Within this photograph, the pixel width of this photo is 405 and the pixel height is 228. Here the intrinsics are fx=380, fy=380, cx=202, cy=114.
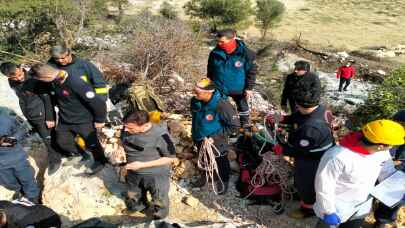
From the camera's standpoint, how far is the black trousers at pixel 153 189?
348 cm

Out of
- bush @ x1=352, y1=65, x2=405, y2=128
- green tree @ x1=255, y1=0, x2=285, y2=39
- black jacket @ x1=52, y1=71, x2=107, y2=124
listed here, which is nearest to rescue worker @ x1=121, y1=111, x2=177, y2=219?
black jacket @ x1=52, y1=71, x2=107, y2=124

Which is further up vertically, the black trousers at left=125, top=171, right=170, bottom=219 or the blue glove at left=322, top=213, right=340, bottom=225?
the blue glove at left=322, top=213, right=340, bottom=225

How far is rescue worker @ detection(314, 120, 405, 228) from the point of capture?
8.27 ft

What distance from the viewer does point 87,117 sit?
12.9 ft

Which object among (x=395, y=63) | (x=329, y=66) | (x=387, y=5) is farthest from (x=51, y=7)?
(x=387, y=5)

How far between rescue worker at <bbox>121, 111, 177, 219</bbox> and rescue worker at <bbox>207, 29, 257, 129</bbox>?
1.44 m

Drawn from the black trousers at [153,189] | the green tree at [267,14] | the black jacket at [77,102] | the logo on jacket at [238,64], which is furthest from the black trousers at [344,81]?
the green tree at [267,14]

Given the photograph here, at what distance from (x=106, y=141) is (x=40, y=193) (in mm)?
1047

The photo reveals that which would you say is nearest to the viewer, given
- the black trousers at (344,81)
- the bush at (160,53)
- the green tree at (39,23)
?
the bush at (160,53)

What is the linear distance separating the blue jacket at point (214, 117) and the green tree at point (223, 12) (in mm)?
19044

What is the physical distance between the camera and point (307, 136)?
308 centimetres

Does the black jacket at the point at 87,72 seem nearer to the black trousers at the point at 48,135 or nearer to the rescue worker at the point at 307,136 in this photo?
the black trousers at the point at 48,135

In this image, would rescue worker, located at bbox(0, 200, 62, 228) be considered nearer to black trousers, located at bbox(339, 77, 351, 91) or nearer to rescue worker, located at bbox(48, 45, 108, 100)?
rescue worker, located at bbox(48, 45, 108, 100)

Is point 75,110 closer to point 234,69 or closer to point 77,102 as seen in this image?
point 77,102
